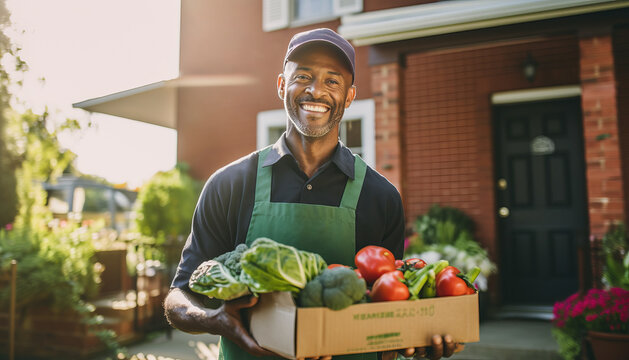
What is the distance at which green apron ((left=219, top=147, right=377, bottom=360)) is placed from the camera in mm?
1817

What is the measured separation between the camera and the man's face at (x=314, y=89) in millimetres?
1897

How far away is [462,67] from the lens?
Result: 722 centimetres

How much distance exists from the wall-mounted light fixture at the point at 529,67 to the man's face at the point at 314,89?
542cm

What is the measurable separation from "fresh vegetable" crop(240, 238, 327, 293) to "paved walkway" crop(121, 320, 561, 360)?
420 centimetres

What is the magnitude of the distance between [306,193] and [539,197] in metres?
5.77

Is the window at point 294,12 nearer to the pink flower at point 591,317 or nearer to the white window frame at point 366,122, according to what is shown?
the white window frame at point 366,122

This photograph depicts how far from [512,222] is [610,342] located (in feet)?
9.91

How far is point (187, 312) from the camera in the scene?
165 cm

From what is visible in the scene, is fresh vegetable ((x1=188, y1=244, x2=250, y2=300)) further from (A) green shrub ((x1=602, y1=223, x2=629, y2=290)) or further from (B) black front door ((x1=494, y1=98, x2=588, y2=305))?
(B) black front door ((x1=494, y1=98, x2=588, y2=305))

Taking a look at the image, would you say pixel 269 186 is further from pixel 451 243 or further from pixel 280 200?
pixel 451 243

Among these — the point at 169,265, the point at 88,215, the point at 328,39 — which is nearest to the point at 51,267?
the point at 169,265

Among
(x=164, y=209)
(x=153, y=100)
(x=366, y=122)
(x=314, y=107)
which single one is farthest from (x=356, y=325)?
(x=153, y=100)

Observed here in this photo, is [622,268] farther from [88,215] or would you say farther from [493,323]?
[88,215]

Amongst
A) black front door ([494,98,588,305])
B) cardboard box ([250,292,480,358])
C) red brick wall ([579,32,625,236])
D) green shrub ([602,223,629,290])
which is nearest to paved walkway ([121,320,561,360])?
black front door ([494,98,588,305])
